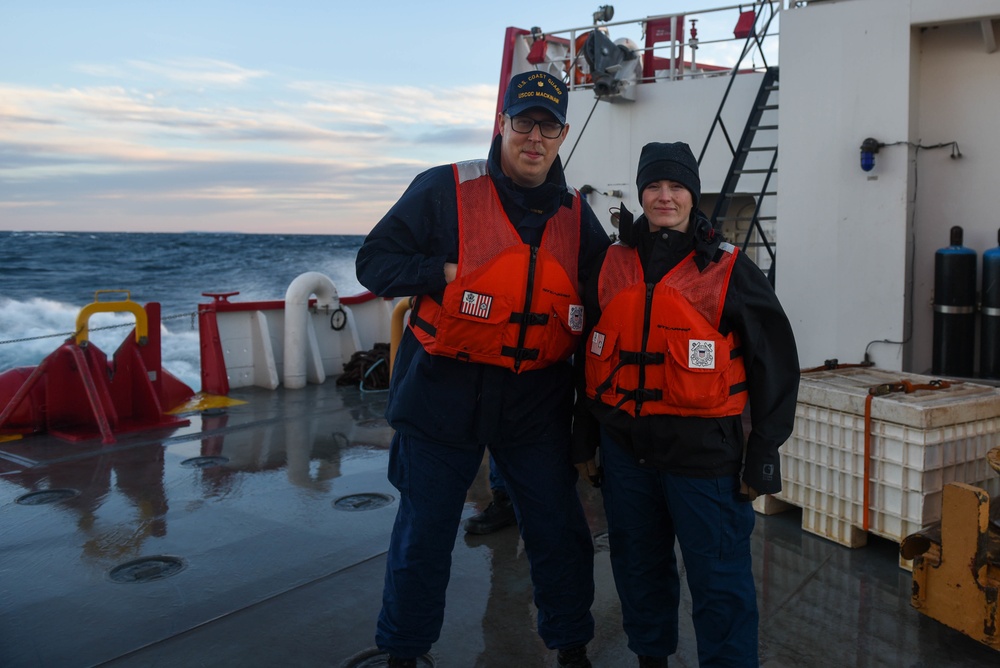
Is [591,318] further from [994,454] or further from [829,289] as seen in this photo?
[829,289]

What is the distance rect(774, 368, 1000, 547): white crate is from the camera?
351cm

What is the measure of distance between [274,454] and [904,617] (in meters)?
4.29

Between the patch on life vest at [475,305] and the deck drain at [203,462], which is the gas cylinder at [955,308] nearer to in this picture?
the patch on life vest at [475,305]

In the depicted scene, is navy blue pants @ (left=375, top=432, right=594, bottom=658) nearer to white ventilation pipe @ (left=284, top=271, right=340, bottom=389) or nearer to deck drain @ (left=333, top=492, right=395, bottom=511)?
deck drain @ (left=333, top=492, right=395, bottom=511)

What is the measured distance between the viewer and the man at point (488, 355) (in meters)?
2.55

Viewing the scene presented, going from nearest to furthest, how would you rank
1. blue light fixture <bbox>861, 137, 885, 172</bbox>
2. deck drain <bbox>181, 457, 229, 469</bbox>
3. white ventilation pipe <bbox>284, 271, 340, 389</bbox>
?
blue light fixture <bbox>861, 137, 885, 172</bbox> < deck drain <bbox>181, 457, 229, 469</bbox> < white ventilation pipe <bbox>284, 271, 340, 389</bbox>

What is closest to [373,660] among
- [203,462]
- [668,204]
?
[668,204]

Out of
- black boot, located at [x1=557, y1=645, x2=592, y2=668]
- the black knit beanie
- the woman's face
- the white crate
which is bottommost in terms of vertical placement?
black boot, located at [x1=557, y1=645, x2=592, y2=668]

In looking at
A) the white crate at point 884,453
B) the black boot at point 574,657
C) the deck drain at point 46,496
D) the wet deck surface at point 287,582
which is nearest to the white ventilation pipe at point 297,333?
the wet deck surface at point 287,582

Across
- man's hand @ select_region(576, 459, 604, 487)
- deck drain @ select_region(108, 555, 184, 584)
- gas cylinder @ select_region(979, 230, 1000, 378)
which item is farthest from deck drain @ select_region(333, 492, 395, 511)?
gas cylinder @ select_region(979, 230, 1000, 378)

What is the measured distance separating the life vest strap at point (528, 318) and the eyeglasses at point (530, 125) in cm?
59

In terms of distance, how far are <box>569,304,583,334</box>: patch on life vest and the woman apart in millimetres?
135

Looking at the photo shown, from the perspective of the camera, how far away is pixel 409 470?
2656 mm

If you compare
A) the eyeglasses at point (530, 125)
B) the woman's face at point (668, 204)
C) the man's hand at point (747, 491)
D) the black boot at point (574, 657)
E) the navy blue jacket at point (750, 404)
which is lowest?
the black boot at point (574, 657)
